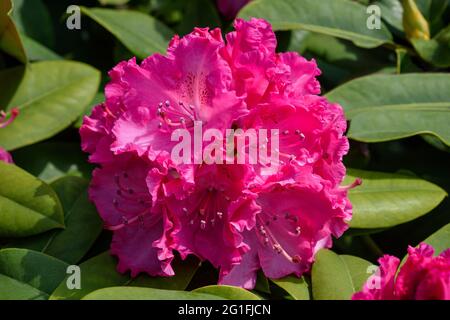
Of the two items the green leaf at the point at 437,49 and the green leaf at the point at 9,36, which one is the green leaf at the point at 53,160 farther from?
the green leaf at the point at 437,49

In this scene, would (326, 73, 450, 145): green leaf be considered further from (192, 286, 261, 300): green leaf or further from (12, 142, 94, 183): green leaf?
(12, 142, 94, 183): green leaf

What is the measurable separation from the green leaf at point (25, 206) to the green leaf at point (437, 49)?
2.50 ft

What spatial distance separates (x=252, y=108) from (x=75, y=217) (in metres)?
0.40

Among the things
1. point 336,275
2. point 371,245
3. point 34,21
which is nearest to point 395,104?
point 371,245

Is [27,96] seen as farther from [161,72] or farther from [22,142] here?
[161,72]

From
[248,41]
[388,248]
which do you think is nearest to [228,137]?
[248,41]

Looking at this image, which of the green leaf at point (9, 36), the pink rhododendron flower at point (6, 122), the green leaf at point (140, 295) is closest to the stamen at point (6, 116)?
the pink rhododendron flower at point (6, 122)

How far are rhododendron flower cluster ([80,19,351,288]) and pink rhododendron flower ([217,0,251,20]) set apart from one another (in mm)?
521

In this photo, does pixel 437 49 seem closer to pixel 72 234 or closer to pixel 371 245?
pixel 371 245

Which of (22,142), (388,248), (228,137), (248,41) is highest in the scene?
(248,41)

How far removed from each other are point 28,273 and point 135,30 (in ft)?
2.11

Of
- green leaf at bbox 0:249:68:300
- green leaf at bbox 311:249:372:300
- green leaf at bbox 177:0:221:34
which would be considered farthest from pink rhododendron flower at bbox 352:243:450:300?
green leaf at bbox 177:0:221:34
